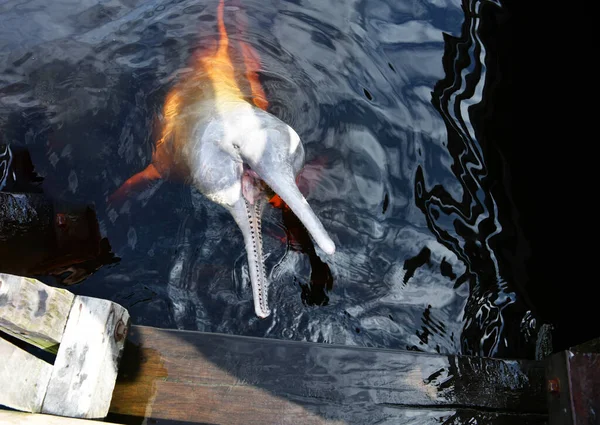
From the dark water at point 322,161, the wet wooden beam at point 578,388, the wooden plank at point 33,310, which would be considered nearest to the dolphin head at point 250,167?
the dark water at point 322,161

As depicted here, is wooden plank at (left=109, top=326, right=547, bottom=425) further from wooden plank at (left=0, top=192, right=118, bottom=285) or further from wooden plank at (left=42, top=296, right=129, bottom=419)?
wooden plank at (left=0, top=192, right=118, bottom=285)

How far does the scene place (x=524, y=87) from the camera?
16.2 feet

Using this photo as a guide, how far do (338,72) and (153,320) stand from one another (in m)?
2.82

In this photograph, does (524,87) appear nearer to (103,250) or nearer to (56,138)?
(103,250)

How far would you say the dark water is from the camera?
4.21m

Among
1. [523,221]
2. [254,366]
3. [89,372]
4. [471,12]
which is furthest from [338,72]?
[89,372]

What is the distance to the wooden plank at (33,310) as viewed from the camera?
274 centimetres

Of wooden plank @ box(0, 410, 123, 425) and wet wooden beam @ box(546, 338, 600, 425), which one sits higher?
wet wooden beam @ box(546, 338, 600, 425)

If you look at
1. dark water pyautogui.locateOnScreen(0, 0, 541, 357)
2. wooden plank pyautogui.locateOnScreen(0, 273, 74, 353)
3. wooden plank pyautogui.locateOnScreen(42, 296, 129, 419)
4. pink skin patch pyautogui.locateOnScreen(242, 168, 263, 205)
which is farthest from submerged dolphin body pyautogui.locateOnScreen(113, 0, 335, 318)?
wooden plank pyautogui.locateOnScreen(0, 273, 74, 353)

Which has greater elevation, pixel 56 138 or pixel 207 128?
pixel 207 128

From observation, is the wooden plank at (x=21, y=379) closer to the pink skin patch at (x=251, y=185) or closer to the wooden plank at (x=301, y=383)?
the wooden plank at (x=301, y=383)

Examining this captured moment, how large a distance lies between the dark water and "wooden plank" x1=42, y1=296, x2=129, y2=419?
117 cm

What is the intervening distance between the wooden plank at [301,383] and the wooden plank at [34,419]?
1.31ft

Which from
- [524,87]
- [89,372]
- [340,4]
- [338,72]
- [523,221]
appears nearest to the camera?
[89,372]
